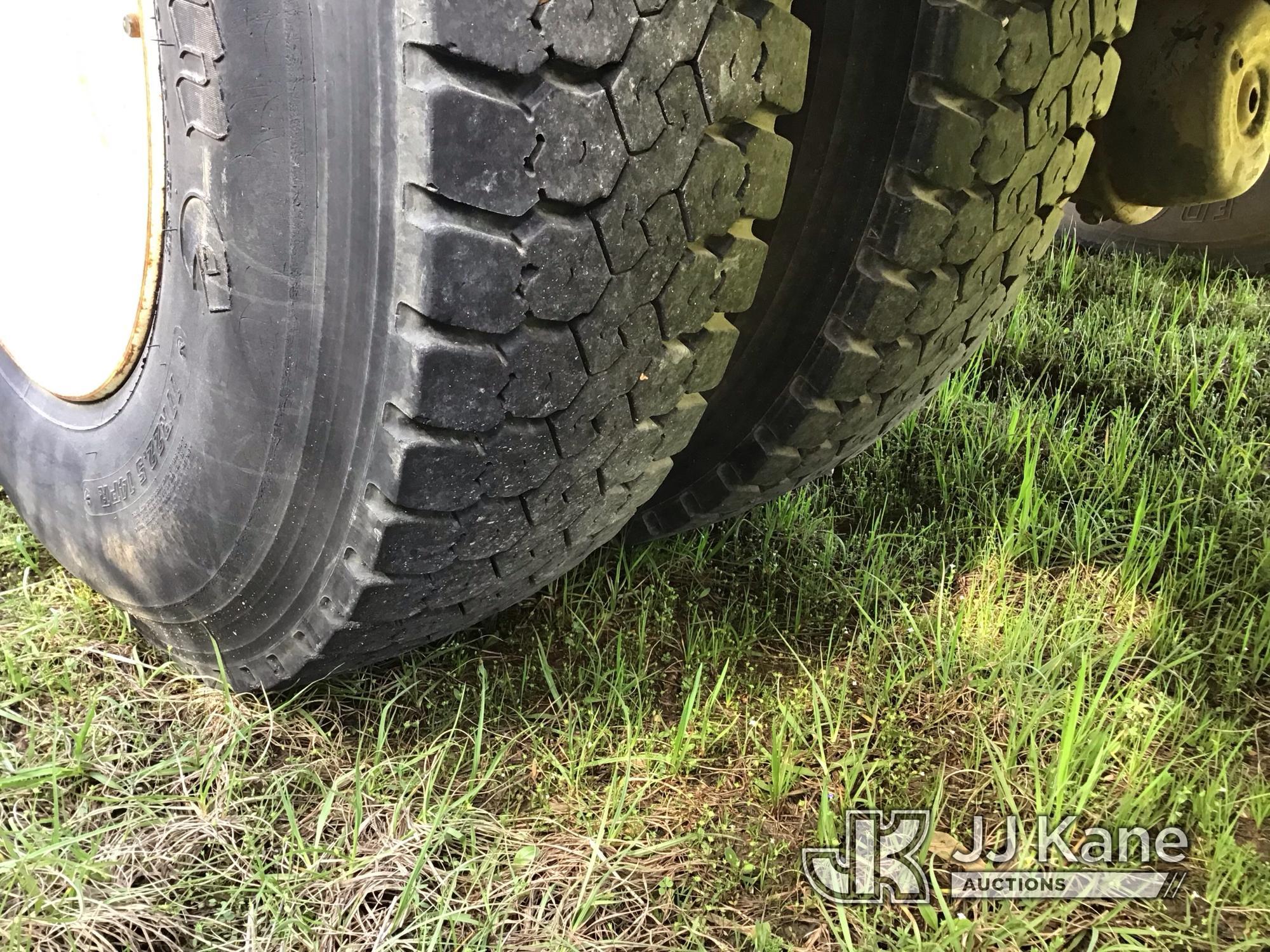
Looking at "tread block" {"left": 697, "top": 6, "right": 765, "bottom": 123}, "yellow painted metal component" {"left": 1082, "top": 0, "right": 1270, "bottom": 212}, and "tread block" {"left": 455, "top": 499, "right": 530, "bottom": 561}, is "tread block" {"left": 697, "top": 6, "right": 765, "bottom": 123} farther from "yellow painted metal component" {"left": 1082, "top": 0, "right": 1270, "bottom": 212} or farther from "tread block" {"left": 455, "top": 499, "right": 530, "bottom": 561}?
"yellow painted metal component" {"left": 1082, "top": 0, "right": 1270, "bottom": 212}

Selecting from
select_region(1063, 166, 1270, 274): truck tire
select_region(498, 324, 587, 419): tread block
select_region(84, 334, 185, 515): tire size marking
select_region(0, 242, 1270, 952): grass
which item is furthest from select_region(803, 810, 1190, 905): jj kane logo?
select_region(1063, 166, 1270, 274): truck tire

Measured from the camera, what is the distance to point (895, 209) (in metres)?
0.99

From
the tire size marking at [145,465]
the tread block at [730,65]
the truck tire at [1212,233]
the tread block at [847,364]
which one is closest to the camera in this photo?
the tread block at [730,65]

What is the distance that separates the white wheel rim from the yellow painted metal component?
140 centimetres

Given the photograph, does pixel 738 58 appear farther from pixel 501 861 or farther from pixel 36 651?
pixel 36 651

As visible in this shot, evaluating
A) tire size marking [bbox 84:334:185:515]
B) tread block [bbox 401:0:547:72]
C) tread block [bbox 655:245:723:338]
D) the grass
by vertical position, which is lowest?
the grass

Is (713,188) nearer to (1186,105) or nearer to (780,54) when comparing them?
(780,54)

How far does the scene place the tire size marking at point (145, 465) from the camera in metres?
0.97

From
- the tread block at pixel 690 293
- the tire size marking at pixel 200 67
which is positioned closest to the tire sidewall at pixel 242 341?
the tire size marking at pixel 200 67

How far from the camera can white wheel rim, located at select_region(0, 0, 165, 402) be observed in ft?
3.05

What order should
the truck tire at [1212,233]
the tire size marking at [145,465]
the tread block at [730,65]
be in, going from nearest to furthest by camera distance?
1. the tread block at [730,65]
2. the tire size marking at [145,465]
3. the truck tire at [1212,233]

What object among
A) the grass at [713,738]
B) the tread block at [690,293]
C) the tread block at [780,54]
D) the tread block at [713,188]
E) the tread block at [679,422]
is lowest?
the grass at [713,738]

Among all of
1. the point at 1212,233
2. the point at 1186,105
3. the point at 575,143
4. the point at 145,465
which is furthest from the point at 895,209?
the point at 1212,233

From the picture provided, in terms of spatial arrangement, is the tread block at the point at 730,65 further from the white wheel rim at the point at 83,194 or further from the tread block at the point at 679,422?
the white wheel rim at the point at 83,194
